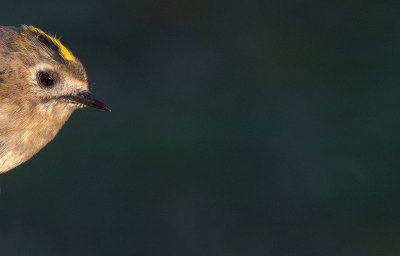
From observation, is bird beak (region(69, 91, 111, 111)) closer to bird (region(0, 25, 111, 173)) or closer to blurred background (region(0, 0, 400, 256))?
bird (region(0, 25, 111, 173))

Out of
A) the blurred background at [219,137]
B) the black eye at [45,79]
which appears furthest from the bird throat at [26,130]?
the blurred background at [219,137]

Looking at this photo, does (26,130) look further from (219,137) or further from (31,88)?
(219,137)

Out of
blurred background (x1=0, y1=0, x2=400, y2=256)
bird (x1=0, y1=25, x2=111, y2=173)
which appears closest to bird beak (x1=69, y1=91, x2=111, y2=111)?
bird (x1=0, y1=25, x2=111, y2=173)

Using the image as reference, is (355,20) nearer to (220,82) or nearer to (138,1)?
(220,82)

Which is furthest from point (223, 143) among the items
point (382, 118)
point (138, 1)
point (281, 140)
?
point (138, 1)

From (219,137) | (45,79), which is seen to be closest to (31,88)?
(45,79)

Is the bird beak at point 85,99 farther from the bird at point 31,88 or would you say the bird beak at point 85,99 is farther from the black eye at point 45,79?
the black eye at point 45,79
